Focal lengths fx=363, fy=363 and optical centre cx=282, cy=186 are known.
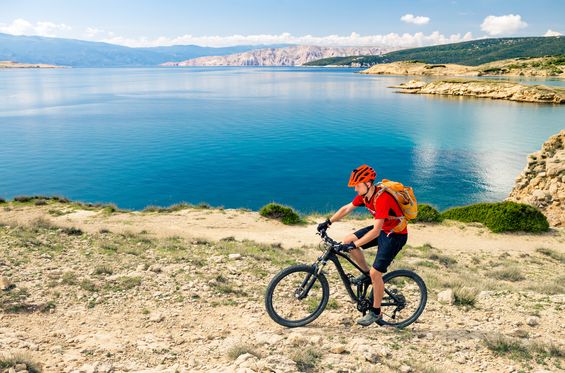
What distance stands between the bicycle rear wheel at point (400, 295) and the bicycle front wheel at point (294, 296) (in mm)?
1115

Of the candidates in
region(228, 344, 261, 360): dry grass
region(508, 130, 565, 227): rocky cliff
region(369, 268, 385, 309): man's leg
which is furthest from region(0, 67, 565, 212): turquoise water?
region(228, 344, 261, 360): dry grass

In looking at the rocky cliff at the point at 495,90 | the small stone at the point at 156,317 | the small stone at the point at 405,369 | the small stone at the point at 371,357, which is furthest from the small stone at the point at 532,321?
the rocky cliff at the point at 495,90

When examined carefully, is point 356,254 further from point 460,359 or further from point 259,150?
point 259,150

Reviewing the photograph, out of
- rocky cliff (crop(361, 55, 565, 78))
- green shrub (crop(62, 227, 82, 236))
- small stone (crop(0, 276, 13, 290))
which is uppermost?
rocky cliff (crop(361, 55, 565, 78))

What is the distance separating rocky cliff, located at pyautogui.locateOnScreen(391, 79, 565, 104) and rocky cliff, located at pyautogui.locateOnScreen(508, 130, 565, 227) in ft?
273

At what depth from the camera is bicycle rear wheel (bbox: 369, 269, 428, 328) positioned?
23.7 ft

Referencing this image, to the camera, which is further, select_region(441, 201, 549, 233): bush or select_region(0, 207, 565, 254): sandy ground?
select_region(441, 201, 549, 233): bush

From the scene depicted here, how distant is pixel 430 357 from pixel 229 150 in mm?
46199

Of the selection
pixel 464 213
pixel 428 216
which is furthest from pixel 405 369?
pixel 464 213

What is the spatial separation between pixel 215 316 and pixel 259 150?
43.8 m

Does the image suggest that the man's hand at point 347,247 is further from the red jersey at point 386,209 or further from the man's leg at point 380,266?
the red jersey at point 386,209

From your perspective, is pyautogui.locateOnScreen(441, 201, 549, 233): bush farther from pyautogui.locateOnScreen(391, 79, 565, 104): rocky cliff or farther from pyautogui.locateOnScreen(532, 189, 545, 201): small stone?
pyautogui.locateOnScreen(391, 79, 565, 104): rocky cliff

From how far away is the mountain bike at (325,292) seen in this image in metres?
6.79

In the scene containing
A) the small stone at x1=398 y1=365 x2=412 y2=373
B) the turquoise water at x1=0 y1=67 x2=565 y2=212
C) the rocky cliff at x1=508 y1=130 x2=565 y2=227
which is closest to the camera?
the small stone at x1=398 y1=365 x2=412 y2=373
